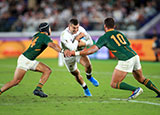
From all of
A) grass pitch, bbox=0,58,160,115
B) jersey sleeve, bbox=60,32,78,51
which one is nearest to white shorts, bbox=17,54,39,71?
grass pitch, bbox=0,58,160,115

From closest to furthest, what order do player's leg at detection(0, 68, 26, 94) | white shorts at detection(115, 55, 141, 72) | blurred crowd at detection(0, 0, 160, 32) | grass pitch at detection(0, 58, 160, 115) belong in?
grass pitch at detection(0, 58, 160, 115) < white shorts at detection(115, 55, 141, 72) < player's leg at detection(0, 68, 26, 94) < blurred crowd at detection(0, 0, 160, 32)

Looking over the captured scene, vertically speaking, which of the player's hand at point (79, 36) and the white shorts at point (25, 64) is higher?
the player's hand at point (79, 36)

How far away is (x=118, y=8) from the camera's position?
85.4 ft

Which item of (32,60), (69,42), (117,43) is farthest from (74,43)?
(117,43)

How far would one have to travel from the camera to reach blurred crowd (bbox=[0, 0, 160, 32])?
2569cm

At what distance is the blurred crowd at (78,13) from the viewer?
2569cm

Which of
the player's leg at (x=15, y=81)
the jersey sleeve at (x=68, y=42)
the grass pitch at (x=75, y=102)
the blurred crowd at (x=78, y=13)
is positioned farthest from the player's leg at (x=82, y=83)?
the blurred crowd at (x=78, y=13)

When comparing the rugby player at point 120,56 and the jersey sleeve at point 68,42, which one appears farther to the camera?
the jersey sleeve at point 68,42

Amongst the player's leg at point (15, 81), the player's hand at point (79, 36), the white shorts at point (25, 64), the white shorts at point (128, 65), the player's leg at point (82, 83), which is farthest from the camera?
the player's hand at point (79, 36)

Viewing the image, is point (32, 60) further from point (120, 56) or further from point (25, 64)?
point (120, 56)

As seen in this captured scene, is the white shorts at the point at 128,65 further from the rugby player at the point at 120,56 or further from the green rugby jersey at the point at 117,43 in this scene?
the green rugby jersey at the point at 117,43

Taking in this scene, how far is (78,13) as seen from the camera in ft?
88.7

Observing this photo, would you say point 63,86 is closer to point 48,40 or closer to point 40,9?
point 48,40

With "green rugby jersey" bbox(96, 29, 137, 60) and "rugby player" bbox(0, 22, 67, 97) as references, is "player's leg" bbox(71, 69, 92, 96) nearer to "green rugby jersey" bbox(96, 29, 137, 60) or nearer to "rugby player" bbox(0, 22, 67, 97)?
"rugby player" bbox(0, 22, 67, 97)
